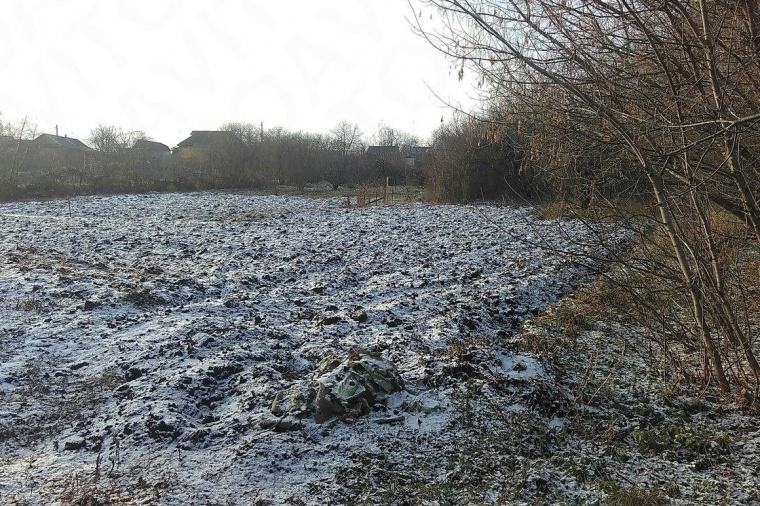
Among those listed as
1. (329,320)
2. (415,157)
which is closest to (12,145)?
(415,157)

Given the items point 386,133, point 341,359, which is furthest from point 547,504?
point 386,133

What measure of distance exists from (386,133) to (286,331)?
46268mm

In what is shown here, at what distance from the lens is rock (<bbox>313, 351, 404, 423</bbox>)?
3883 millimetres

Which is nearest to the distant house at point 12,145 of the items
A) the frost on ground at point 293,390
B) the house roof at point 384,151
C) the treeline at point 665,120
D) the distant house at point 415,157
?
the house roof at point 384,151

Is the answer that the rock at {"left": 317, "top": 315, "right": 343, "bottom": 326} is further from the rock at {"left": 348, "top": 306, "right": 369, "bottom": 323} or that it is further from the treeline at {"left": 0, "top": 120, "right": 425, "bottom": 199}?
the treeline at {"left": 0, "top": 120, "right": 425, "bottom": 199}

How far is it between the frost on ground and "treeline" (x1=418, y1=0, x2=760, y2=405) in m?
0.76

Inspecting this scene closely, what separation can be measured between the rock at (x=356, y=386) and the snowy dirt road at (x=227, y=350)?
9 centimetres

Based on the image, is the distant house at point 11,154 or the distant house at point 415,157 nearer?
the distant house at point 11,154

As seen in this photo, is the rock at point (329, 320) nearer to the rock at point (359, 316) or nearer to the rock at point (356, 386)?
the rock at point (359, 316)

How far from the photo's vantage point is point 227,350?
16.5 ft

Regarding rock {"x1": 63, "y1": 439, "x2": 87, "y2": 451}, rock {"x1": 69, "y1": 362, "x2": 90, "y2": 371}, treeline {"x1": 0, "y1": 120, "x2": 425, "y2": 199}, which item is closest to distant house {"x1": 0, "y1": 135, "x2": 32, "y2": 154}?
treeline {"x1": 0, "y1": 120, "x2": 425, "y2": 199}

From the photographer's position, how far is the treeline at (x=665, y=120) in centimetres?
339

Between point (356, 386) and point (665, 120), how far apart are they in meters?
2.84

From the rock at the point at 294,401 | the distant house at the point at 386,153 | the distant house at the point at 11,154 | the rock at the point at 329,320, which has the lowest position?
the rock at the point at 294,401
